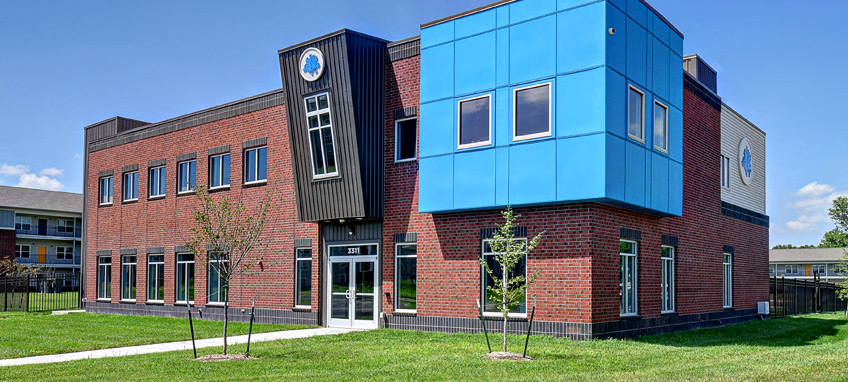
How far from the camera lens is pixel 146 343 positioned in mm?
18266

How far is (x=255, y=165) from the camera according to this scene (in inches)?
993

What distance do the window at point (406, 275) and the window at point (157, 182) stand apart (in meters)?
12.0

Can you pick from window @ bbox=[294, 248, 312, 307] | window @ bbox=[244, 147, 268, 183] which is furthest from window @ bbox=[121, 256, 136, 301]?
window @ bbox=[294, 248, 312, 307]

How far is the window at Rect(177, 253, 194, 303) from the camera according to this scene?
2703 cm

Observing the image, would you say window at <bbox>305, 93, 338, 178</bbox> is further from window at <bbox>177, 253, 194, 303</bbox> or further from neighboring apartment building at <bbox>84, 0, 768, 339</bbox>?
window at <bbox>177, 253, 194, 303</bbox>

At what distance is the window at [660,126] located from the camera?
19.5 metres

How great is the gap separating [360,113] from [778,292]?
66.4ft

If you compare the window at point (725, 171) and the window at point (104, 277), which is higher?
the window at point (725, 171)

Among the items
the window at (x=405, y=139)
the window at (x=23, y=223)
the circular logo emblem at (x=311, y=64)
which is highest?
the circular logo emblem at (x=311, y=64)

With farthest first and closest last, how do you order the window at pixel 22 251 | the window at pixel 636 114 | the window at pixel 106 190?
the window at pixel 22 251, the window at pixel 106 190, the window at pixel 636 114

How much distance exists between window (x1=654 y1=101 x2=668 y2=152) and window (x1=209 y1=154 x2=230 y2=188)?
1405cm

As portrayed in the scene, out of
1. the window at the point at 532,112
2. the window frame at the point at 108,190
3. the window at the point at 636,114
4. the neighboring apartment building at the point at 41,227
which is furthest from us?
the neighboring apartment building at the point at 41,227

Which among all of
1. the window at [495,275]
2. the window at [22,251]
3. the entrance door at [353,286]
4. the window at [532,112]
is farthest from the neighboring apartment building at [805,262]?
the window at [22,251]

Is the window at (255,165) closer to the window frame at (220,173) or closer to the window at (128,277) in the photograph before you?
the window frame at (220,173)
